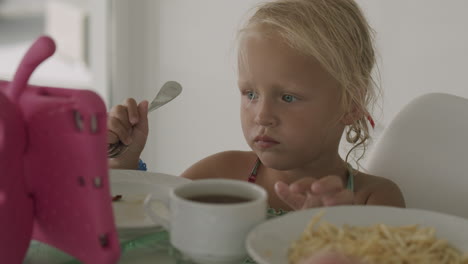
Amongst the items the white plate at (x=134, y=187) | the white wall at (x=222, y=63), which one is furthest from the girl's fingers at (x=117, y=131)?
the white wall at (x=222, y=63)

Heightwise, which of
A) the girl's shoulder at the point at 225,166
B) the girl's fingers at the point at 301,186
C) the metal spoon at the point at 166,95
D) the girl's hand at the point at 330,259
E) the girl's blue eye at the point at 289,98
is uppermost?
the girl's hand at the point at 330,259

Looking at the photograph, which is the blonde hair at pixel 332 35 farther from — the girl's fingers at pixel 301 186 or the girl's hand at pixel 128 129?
the girl's fingers at pixel 301 186

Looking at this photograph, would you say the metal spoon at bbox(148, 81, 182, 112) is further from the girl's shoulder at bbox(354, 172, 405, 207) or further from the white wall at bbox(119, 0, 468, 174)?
the white wall at bbox(119, 0, 468, 174)

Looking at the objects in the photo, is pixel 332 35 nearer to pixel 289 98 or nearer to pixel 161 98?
pixel 289 98

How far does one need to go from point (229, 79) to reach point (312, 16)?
1.47m

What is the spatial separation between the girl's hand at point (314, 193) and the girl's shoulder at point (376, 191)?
323mm

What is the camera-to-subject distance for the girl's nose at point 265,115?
3.13 ft

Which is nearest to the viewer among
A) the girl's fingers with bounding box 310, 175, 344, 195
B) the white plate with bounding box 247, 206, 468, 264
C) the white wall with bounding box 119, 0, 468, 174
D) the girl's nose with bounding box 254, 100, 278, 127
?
the white plate with bounding box 247, 206, 468, 264


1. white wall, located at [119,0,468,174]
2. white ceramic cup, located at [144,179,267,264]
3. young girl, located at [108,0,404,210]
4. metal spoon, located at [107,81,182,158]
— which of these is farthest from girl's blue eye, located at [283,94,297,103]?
white wall, located at [119,0,468,174]

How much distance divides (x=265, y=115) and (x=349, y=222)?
1.07 feet

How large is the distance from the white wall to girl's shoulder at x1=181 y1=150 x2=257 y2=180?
0.87 m

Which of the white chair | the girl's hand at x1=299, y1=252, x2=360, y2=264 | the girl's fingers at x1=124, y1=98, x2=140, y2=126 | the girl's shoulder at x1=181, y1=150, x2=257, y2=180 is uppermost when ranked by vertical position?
the girl's hand at x1=299, y1=252, x2=360, y2=264

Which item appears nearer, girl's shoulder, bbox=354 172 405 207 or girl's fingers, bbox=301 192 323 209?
girl's fingers, bbox=301 192 323 209

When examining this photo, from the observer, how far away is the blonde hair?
100 cm
